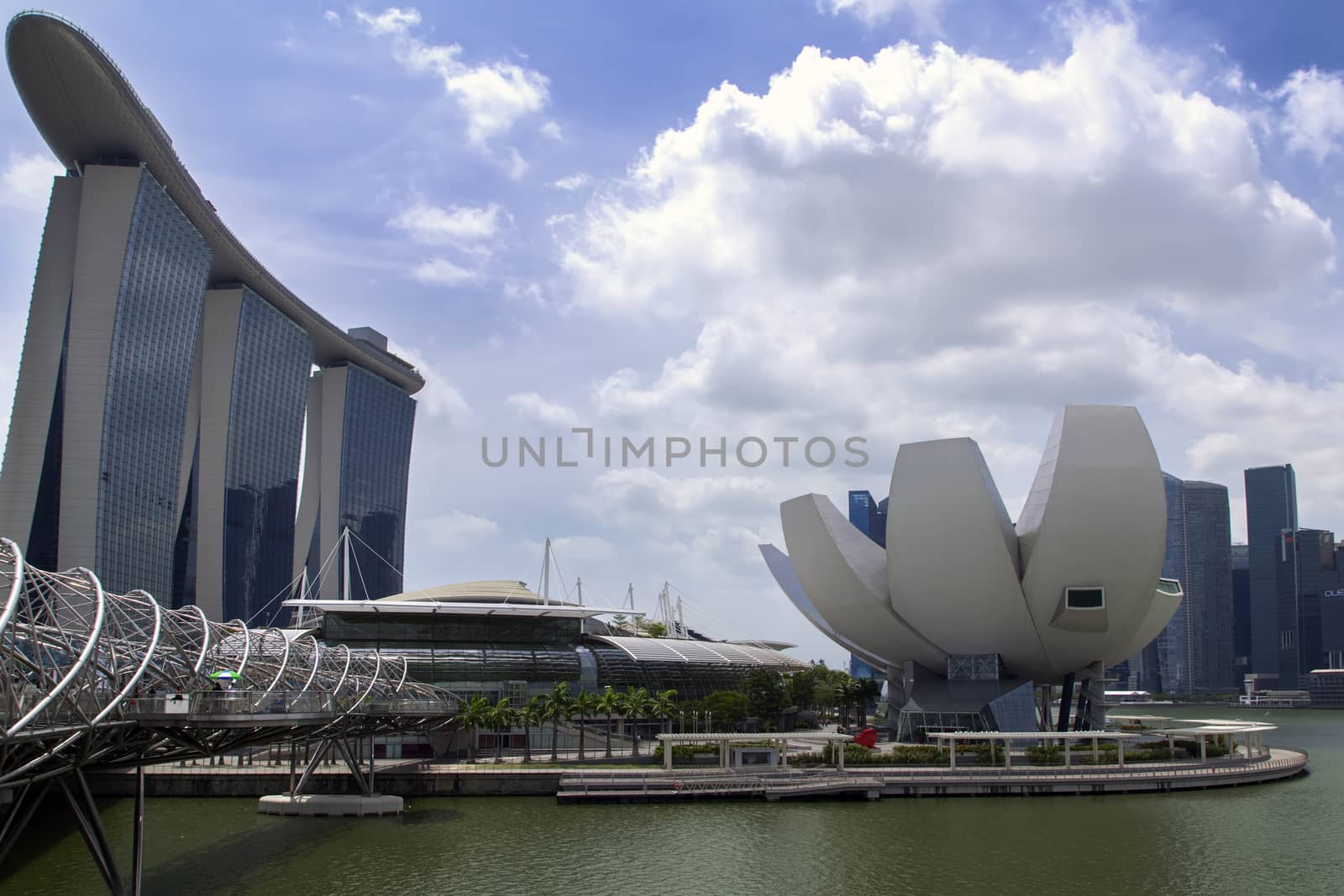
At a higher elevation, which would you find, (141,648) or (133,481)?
(133,481)

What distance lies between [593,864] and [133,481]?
2495 inches

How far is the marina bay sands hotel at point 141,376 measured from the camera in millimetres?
73500

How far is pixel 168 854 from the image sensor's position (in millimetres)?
31641

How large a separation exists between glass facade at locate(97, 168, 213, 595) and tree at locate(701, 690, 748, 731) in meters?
42.7

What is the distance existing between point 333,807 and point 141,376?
51.1 m

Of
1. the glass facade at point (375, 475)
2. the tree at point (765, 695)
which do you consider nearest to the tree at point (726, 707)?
the tree at point (765, 695)

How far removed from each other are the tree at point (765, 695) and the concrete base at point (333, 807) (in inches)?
1087

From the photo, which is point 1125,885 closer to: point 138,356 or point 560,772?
point 560,772

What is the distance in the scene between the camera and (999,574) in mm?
54375

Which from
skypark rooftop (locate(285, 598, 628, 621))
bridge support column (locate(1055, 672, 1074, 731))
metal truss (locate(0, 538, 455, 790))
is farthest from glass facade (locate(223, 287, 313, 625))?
bridge support column (locate(1055, 672, 1074, 731))

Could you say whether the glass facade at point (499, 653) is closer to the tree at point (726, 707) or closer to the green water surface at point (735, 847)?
the tree at point (726, 707)

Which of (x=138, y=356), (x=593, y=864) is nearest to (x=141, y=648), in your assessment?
(x=593, y=864)

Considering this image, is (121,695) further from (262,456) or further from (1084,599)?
(262,456)

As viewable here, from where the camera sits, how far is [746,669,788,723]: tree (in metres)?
64.9
